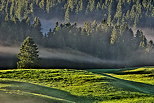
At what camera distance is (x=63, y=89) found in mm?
49906

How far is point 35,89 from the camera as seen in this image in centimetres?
4488

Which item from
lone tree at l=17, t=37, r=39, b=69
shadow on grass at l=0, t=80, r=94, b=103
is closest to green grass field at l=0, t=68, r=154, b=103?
shadow on grass at l=0, t=80, r=94, b=103

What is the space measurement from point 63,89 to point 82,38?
126783 millimetres

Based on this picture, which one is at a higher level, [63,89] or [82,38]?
[82,38]

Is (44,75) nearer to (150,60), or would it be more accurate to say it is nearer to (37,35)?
(37,35)

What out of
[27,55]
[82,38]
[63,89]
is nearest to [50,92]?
[63,89]

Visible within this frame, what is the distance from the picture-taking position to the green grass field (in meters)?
38.0

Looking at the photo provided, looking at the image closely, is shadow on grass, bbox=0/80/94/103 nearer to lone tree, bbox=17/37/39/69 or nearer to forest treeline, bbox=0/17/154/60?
lone tree, bbox=17/37/39/69

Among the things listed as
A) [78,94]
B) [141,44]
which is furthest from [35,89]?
[141,44]

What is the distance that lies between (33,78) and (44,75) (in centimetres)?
300

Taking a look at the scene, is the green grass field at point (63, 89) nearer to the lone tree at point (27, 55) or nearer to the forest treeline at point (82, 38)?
the lone tree at point (27, 55)

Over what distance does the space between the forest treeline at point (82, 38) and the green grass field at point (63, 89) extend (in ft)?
356

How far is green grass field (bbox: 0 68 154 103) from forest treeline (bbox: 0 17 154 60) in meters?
109

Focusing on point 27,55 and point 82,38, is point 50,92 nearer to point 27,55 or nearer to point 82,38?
point 27,55
